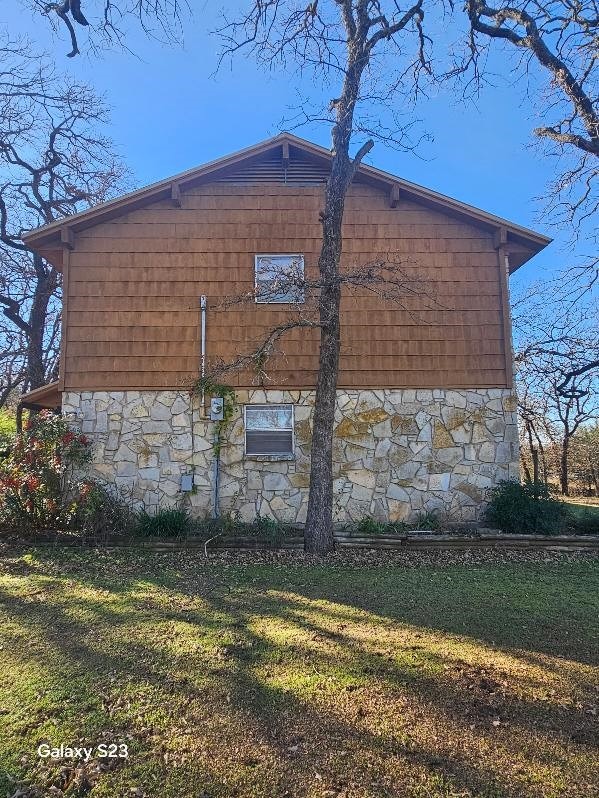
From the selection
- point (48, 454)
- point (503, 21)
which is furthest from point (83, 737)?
point (503, 21)

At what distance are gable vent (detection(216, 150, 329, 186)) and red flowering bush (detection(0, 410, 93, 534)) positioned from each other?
541 centimetres

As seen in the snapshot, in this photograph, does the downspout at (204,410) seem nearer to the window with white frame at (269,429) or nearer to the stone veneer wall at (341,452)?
the stone veneer wall at (341,452)

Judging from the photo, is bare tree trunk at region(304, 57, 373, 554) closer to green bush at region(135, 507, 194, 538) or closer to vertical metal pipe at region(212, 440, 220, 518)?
green bush at region(135, 507, 194, 538)

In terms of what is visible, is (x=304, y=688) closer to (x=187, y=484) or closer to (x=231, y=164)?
(x=187, y=484)

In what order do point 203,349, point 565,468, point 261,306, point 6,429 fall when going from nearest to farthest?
point 203,349, point 261,306, point 6,429, point 565,468

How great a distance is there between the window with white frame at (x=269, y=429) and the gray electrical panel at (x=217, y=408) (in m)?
0.44

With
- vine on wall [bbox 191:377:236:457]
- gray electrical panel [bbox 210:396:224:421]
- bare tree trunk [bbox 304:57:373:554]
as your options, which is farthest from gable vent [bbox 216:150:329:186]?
gray electrical panel [bbox 210:396:224:421]

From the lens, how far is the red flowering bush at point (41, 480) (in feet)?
27.9

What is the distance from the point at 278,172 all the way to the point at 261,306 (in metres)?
2.60

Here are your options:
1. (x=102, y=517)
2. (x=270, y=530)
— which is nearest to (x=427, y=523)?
(x=270, y=530)

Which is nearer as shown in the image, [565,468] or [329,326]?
[329,326]

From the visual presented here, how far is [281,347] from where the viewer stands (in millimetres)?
9875

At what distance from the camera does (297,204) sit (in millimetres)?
10273

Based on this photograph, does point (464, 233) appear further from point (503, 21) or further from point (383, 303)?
point (503, 21)
